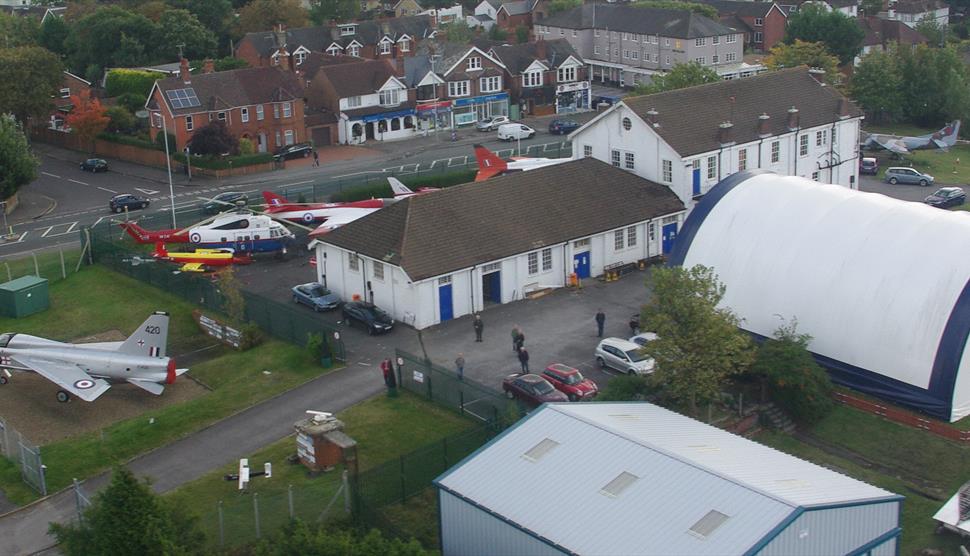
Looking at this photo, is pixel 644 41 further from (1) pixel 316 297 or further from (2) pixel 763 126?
(1) pixel 316 297

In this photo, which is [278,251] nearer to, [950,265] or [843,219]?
[843,219]

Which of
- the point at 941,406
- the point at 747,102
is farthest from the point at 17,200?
the point at 941,406

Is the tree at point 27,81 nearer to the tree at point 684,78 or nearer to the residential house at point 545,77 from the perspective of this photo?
the residential house at point 545,77

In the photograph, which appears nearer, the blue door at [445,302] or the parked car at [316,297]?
the blue door at [445,302]

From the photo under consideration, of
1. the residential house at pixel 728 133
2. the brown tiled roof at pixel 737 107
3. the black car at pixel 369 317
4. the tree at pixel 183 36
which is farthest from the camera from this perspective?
the tree at pixel 183 36

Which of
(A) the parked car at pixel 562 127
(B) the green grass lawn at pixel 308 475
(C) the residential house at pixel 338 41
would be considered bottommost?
(B) the green grass lawn at pixel 308 475

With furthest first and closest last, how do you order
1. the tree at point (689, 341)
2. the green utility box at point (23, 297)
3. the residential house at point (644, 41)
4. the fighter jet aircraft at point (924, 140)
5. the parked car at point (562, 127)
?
the residential house at point (644, 41) → the parked car at point (562, 127) → the fighter jet aircraft at point (924, 140) → the green utility box at point (23, 297) → the tree at point (689, 341)

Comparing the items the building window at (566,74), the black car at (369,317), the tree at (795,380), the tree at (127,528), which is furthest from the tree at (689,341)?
the building window at (566,74)
